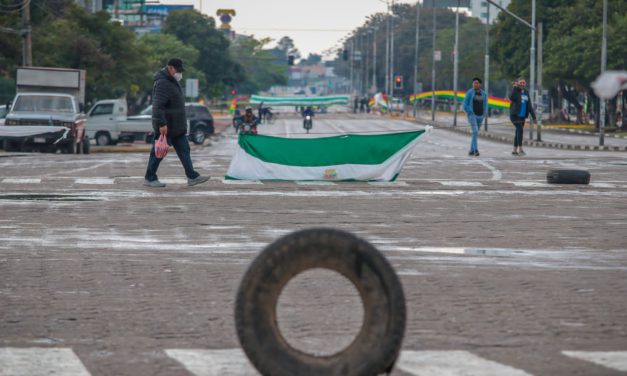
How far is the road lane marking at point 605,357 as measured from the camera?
729 cm

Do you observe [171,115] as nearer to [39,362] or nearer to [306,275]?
[306,275]

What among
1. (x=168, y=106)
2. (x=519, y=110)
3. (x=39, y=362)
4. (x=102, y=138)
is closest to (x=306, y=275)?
(x=39, y=362)

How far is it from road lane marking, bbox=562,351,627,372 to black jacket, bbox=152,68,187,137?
1398cm

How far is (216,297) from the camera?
9.69 metres

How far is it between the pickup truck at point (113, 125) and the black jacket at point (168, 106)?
29713mm

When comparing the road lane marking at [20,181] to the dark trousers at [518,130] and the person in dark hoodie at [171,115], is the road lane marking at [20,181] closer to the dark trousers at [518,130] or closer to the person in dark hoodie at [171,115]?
the person in dark hoodie at [171,115]

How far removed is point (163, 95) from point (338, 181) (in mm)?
3753

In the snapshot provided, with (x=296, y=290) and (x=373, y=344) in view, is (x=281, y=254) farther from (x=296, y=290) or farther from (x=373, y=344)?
(x=296, y=290)

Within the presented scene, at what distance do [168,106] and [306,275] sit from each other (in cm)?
1105

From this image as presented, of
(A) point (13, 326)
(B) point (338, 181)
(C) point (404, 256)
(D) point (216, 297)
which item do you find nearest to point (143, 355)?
(A) point (13, 326)

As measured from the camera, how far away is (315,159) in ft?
76.2

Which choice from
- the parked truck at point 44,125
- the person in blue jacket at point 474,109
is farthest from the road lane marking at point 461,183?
the parked truck at point 44,125

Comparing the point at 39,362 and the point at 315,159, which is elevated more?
the point at 315,159

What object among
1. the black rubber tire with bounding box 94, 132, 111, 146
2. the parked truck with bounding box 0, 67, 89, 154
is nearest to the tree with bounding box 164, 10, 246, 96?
the black rubber tire with bounding box 94, 132, 111, 146
